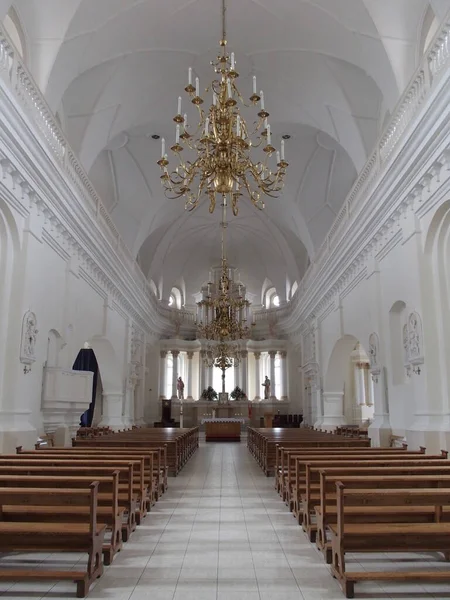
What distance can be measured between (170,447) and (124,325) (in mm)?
8986

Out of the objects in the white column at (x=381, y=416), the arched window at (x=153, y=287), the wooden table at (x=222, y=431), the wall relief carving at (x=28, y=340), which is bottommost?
the wooden table at (x=222, y=431)

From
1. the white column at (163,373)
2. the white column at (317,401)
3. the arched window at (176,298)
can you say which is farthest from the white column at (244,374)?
the white column at (317,401)

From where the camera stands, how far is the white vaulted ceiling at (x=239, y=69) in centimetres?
1049

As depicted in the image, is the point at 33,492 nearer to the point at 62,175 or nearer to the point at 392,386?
the point at 62,175

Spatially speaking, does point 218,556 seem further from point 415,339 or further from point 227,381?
point 227,381

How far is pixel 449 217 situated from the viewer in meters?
8.74

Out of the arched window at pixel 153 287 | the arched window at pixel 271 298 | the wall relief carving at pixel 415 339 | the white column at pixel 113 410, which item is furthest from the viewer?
the arched window at pixel 271 298

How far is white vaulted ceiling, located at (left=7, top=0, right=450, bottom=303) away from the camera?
10492 mm

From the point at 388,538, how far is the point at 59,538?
2603mm

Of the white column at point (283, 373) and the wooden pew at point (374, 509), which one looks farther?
the white column at point (283, 373)

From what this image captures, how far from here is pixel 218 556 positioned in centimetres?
495

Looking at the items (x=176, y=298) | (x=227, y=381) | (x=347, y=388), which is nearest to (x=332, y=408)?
(x=347, y=388)

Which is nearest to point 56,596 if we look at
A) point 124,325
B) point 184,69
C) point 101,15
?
point 101,15

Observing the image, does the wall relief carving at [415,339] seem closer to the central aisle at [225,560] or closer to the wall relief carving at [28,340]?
the central aisle at [225,560]
